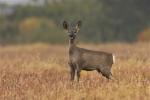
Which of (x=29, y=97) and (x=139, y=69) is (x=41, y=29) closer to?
(x=139, y=69)

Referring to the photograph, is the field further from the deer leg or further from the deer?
the deer

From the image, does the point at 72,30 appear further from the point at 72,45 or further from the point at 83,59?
the point at 83,59

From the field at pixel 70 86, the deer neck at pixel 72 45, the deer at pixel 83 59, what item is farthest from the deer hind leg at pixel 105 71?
the deer neck at pixel 72 45

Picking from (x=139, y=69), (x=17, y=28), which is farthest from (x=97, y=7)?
(x=139, y=69)

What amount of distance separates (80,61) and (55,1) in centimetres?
5609

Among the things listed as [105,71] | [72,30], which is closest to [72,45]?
[72,30]

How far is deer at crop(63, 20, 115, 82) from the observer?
13.9m

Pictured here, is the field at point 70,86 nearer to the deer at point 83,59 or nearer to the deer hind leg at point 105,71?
the deer hind leg at point 105,71

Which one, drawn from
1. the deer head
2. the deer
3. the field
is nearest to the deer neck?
the deer

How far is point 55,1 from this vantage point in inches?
2749

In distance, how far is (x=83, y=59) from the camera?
46.3 ft

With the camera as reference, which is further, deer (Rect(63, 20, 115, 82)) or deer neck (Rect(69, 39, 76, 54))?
deer neck (Rect(69, 39, 76, 54))

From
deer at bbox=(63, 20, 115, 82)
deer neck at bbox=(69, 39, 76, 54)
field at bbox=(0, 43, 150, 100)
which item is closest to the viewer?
field at bbox=(0, 43, 150, 100)

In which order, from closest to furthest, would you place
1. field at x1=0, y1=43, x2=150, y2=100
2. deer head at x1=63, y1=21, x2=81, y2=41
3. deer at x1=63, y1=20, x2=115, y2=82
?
field at x1=0, y1=43, x2=150, y2=100 < deer head at x1=63, y1=21, x2=81, y2=41 < deer at x1=63, y1=20, x2=115, y2=82
